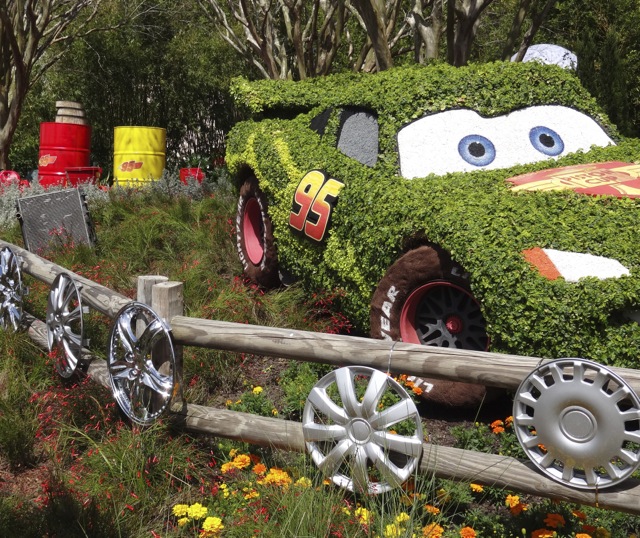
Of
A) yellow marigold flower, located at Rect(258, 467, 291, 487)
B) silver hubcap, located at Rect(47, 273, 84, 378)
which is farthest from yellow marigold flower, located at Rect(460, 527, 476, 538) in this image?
silver hubcap, located at Rect(47, 273, 84, 378)

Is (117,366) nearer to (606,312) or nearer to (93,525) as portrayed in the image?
(93,525)

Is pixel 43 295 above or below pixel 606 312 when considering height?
below

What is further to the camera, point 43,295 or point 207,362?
point 43,295

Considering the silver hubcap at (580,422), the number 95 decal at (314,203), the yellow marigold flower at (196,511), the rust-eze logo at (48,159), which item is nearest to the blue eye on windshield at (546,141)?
the number 95 decal at (314,203)

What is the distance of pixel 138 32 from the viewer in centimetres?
→ 1822

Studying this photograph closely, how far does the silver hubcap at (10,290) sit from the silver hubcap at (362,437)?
2.84 m

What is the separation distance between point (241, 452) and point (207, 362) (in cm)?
122

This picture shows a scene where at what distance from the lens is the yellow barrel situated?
11750 mm

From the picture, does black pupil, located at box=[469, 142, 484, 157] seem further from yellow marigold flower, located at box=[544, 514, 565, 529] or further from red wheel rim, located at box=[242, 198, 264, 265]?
yellow marigold flower, located at box=[544, 514, 565, 529]

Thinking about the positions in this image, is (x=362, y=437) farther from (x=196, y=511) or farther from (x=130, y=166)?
(x=130, y=166)

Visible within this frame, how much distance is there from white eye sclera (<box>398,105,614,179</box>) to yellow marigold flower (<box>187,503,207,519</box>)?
2.51 meters

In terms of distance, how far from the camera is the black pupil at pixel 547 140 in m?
5.11

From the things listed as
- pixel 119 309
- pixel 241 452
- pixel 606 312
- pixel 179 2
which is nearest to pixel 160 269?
pixel 119 309

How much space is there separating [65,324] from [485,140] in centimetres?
284
